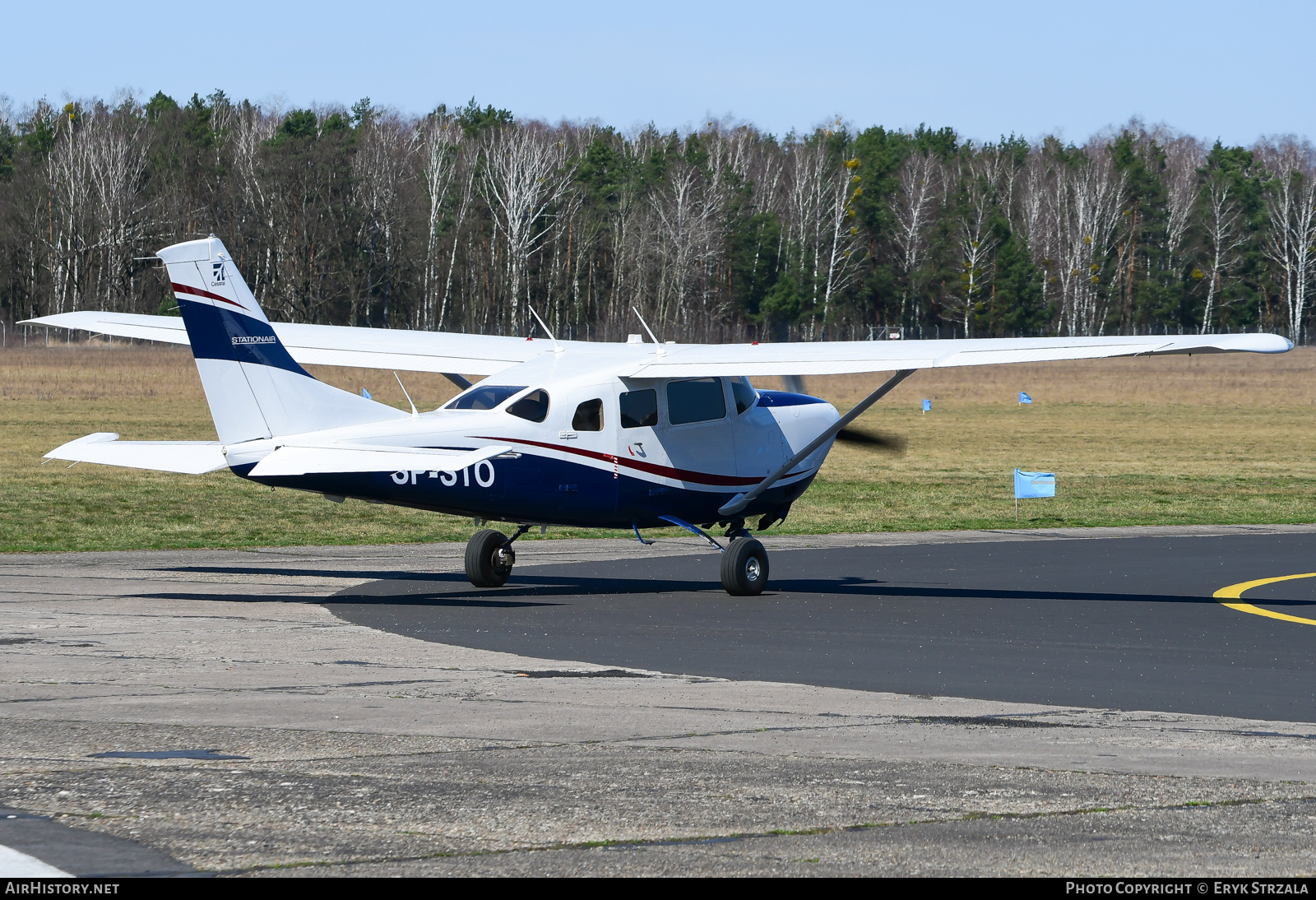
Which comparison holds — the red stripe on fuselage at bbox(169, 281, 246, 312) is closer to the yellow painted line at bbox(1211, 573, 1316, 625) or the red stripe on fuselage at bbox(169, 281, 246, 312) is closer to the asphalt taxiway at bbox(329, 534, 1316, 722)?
the asphalt taxiway at bbox(329, 534, 1316, 722)

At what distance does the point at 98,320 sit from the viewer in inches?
714

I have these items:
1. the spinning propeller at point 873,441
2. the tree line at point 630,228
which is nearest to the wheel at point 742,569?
the spinning propeller at point 873,441

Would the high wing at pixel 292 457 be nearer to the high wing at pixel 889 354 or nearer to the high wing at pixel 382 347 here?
the high wing at pixel 889 354

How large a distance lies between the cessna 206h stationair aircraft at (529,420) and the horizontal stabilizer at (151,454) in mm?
25

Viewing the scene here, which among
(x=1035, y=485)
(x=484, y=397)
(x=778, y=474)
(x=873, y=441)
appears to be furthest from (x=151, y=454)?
(x=1035, y=485)

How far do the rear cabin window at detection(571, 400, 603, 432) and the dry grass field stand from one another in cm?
744

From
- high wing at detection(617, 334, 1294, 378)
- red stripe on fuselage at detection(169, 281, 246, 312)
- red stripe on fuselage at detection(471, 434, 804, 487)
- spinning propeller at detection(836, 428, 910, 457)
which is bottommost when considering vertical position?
red stripe on fuselage at detection(471, 434, 804, 487)

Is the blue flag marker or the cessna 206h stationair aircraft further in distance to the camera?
the blue flag marker

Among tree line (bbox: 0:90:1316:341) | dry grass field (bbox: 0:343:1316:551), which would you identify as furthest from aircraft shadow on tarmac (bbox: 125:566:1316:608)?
tree line (bbox: 0:90:1316:341)

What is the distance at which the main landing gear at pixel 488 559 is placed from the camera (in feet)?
58.8

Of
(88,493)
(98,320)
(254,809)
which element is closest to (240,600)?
(98,320)

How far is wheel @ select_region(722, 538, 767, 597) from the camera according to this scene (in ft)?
57.1

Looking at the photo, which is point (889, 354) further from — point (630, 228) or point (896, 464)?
point (630, 228)

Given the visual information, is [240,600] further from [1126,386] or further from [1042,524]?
[1126,386]
